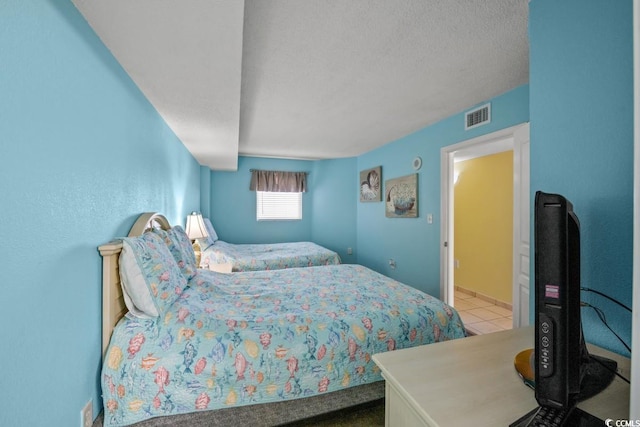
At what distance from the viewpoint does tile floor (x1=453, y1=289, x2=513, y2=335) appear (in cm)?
302

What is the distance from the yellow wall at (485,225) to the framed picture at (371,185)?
1349 mm

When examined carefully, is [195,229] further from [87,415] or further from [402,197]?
[402,197]

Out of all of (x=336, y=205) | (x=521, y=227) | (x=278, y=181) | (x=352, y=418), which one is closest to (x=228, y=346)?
(x=352, y=418)

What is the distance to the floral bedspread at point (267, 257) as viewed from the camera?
3.43 m

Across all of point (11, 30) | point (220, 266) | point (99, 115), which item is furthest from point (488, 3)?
point (220, 266)

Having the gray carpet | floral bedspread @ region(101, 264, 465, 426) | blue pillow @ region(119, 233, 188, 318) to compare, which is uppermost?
blue pillow @ region(119, 233, 188, 318)

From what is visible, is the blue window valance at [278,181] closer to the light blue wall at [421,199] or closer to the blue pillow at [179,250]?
the light blue wall at [421,199]

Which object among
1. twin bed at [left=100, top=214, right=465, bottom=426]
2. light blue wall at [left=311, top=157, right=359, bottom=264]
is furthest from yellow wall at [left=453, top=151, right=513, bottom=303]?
twin bed at [left=100, top=214, right=465, bottom=426]

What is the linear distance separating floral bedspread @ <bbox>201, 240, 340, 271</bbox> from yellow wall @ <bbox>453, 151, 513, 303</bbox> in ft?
7.04

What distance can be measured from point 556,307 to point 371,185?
155 inches

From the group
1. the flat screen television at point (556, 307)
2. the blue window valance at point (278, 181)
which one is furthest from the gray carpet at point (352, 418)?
the blue window valance at point (278, 181)

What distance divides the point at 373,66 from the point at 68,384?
7.78ft

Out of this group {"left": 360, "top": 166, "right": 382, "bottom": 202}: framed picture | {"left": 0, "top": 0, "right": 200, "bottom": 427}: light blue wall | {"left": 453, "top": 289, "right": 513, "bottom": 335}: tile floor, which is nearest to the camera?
{"left": 0, "top": 0, "right": 200, "bottom": 427}: light blue wall

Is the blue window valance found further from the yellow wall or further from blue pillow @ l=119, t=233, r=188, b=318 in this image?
blue pillow @ l=119, t=233, r=188, b=318
